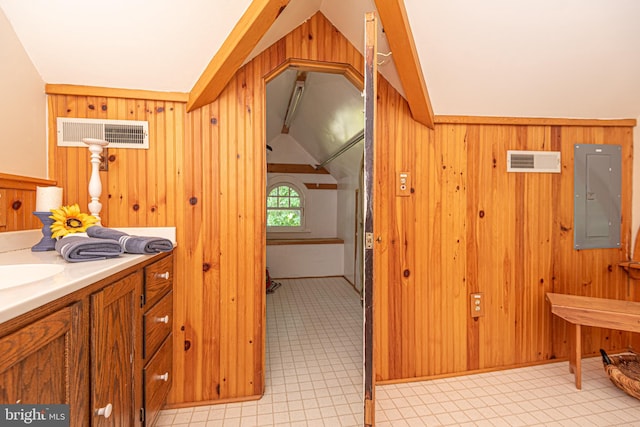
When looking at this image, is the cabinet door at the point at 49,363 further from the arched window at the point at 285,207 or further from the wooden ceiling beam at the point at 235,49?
the arched window at the point at 285,207

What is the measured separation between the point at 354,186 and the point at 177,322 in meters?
3.26

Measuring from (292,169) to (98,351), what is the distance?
188 inches

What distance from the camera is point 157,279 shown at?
1423mm

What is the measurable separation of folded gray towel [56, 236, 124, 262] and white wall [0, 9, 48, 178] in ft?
2.12

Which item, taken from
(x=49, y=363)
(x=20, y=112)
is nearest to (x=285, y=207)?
(x=20, y=112)

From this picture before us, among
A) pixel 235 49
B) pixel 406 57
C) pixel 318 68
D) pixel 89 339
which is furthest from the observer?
pixel 318 68

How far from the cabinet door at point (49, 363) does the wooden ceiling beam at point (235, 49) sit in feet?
4.24

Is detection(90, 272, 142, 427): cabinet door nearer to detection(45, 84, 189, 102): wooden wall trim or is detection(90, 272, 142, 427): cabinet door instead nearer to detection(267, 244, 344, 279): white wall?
detection(45, 84, 189, 102): wooden wall trim

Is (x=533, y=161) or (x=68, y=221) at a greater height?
(x=533, y=161)

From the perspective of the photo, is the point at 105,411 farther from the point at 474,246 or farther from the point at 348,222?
the point at 348,222

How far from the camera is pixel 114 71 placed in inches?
62.8

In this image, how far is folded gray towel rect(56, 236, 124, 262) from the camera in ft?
3.45

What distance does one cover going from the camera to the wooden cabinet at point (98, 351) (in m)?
0.64

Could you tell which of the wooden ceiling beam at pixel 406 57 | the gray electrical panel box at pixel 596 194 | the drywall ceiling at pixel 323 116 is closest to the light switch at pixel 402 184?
the wooden ceiling beam at pixel 406 57
